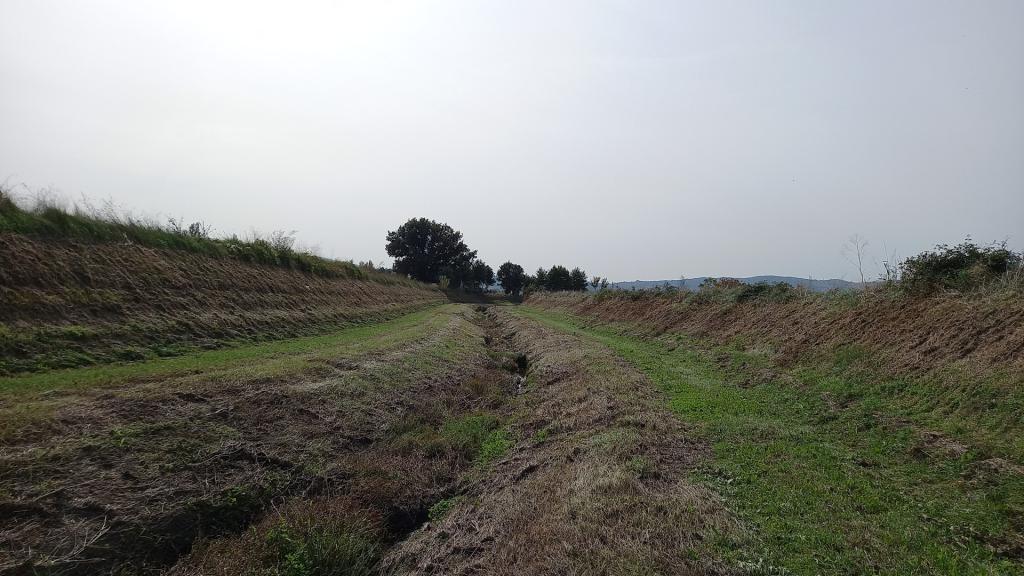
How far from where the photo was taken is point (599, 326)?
1276 inches

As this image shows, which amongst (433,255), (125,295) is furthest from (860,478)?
(433,255)

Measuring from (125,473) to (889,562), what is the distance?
31.4ft

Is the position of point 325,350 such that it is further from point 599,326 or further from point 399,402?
point 599,326

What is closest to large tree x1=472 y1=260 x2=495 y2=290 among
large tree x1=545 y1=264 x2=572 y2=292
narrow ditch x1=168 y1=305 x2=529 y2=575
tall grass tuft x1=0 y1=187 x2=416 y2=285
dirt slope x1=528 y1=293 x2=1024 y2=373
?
large tree x1=545 y1=264 x2=572 y2=292

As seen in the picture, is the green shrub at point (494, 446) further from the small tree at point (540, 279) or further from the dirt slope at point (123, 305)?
the small tree at point (540, 279)

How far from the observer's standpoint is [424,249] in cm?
8619

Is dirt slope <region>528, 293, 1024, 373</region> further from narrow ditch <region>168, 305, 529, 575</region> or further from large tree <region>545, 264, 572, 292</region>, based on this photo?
large tree <region>545, 264, 572, 292</region>

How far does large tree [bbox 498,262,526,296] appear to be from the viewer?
10762cm

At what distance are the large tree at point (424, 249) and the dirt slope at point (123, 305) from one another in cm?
6168

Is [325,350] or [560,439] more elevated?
[325,350]

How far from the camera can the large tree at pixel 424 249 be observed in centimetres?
8444

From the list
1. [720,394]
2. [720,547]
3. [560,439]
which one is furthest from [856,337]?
[720,547]

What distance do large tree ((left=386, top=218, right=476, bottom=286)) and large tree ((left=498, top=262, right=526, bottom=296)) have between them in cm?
2157

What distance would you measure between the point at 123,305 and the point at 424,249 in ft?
241
